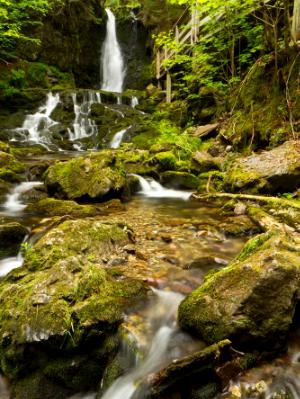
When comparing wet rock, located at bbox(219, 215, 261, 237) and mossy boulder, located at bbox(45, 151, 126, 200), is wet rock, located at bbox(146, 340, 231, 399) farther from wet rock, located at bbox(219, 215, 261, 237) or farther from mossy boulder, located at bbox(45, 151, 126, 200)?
mossy boulder, located at bbox(45, 151, 126, 200)

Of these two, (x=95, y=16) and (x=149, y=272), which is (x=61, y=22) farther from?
(x=149, y=272)

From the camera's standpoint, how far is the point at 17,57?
1886 centimetres

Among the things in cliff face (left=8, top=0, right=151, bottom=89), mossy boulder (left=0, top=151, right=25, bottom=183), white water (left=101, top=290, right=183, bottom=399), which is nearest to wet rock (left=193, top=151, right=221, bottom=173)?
mossy boulder (left=0, top=151, right=25, bottom=183)

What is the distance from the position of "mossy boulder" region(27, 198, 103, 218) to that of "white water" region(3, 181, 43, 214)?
290 millimetres

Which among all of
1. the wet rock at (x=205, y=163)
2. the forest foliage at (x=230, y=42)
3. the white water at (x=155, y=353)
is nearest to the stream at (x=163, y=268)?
the white water at (x=155, y=353)

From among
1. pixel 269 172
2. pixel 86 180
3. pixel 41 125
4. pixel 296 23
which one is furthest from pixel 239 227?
pixel 41 125

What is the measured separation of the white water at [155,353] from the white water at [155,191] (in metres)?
4.66

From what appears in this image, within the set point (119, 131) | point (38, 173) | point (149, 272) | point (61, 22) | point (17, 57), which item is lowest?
point (149, 272)

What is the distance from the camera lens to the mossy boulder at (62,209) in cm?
616

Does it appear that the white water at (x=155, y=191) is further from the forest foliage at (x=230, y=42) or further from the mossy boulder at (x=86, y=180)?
the forest foliage at (x=230, y=42)

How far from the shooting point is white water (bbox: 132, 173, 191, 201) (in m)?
8.09

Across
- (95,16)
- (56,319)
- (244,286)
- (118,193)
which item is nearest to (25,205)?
(118,193)

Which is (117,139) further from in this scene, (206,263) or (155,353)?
(155,353)

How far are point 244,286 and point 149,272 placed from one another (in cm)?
129
